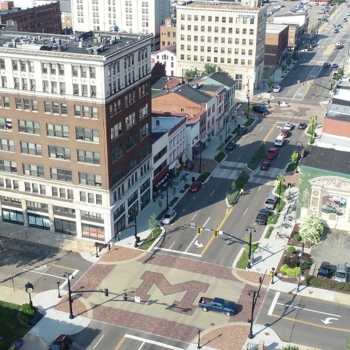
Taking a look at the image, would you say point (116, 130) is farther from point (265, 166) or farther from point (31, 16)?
point (31, 16)

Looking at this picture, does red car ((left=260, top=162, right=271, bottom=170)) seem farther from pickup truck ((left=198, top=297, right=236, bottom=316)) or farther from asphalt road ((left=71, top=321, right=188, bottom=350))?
asphalt road ((left=71, top=321, right=188, bottom=350))

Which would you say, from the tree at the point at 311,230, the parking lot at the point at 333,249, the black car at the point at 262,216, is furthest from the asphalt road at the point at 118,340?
the black car at the point at 262,216

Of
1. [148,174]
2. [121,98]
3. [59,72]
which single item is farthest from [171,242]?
[59,72]

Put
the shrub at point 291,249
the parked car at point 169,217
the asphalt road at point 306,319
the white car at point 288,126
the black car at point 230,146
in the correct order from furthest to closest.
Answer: the white car at point 288,126
the black car at point 230,146
the parked car at point 169,217
the shrub at point 291,249
the asphalt road at point 306,319

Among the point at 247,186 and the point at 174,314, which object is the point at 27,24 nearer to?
the point at 247,186

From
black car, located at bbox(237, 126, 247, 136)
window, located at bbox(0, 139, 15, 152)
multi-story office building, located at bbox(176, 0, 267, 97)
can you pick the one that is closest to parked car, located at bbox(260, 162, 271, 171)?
black car, located at bbox(237, 126, 247, 136)

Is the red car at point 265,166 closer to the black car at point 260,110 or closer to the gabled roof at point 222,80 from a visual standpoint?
the gabled roof at point 222,80
